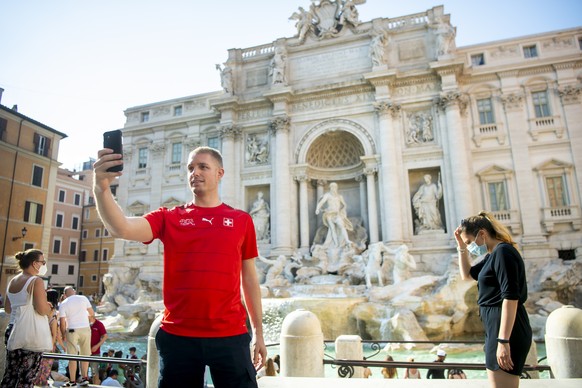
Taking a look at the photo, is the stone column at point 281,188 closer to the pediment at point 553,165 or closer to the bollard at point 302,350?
the pediment at point 553,165

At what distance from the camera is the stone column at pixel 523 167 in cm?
1795

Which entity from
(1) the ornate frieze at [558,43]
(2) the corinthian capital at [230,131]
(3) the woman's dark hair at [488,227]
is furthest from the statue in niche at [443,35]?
(3) the woman's dark hair at [488,227]

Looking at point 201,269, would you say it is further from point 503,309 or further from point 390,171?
point 390,171

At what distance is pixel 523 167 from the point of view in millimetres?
18766

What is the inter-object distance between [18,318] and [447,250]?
17.3 meters

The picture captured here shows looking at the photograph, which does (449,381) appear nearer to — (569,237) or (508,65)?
(569,237)

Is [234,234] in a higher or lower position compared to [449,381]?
higher

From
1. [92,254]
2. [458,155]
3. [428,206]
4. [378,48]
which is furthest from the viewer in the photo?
[92,254]

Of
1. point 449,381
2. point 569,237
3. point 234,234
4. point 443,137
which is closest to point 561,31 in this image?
point 443,137

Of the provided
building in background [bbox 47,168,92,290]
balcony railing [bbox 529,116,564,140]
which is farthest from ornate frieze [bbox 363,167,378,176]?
building in background [bbox 47,168,92,290]

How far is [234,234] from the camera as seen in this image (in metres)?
2.44

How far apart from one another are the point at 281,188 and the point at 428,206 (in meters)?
7.57

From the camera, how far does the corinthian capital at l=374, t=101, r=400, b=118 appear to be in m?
20.0

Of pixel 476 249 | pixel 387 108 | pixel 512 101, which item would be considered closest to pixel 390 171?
pixel 387 108
